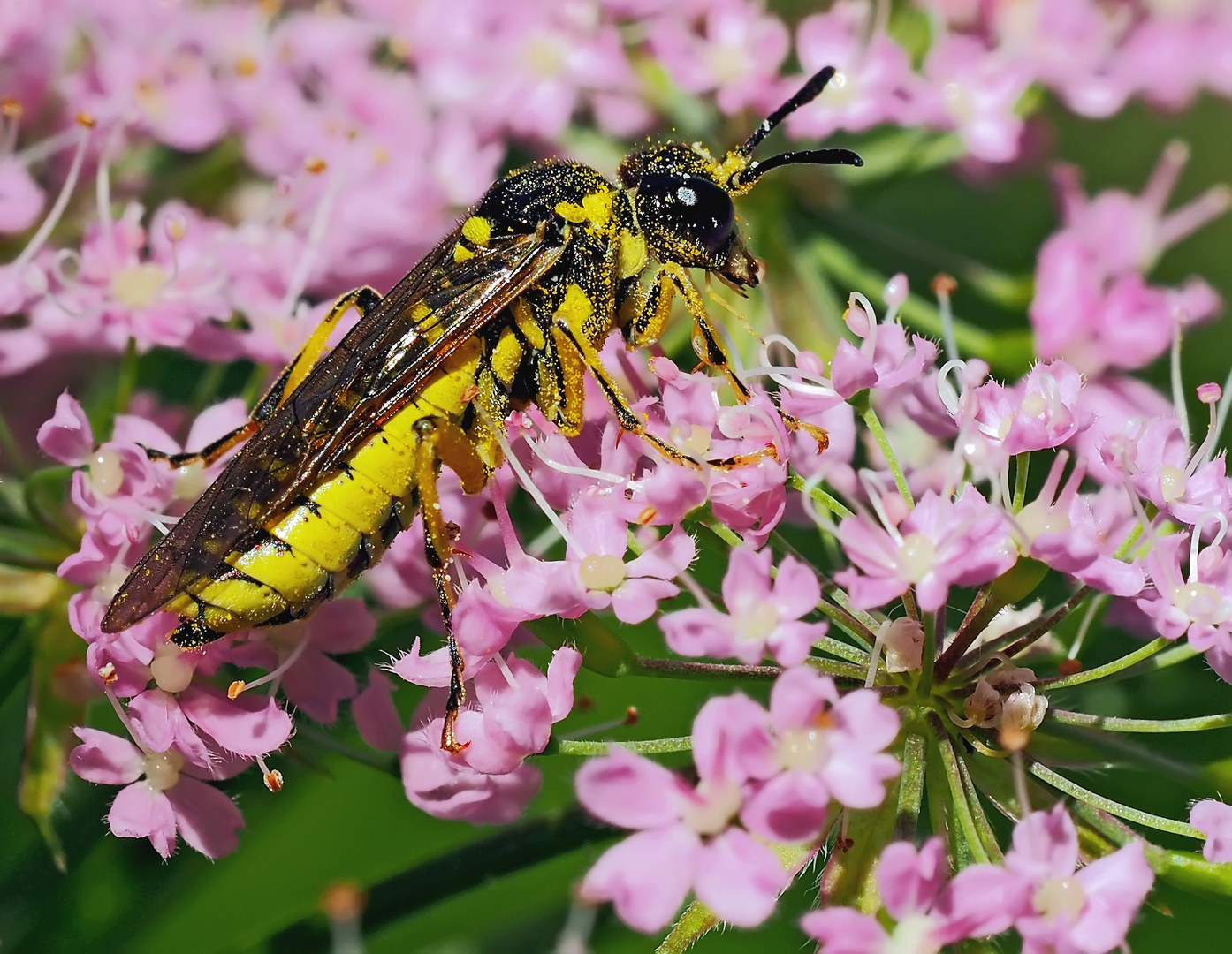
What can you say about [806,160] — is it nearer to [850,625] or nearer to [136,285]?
[850,625]

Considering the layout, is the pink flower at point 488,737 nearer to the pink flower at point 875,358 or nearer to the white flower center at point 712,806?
the white flower center at point 712,806

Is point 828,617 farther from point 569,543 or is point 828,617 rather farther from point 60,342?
point 60,342

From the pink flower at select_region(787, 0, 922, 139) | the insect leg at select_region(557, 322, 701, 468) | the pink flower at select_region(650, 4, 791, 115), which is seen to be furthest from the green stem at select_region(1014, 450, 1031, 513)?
the pink flower at select_region(650, 4, 791, 115)

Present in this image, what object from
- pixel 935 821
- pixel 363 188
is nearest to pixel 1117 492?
pixel 935 821

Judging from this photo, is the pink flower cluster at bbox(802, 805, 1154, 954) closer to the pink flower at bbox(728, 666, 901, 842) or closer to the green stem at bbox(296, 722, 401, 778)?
the pink flower at bbox(728, 666, 901, 842)

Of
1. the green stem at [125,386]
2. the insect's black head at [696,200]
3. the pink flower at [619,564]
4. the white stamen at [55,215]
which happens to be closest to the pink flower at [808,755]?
the pink flower at [619,564]

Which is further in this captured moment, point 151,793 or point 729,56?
point 729,56

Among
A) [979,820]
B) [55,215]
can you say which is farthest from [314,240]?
[979,820]
